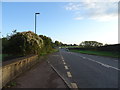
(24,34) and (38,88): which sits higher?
(24,34)

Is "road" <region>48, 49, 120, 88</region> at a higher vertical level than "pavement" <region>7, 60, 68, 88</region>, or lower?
lower

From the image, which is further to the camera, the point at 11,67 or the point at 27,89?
the point at 11,67

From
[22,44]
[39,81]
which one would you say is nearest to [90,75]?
[39,81]

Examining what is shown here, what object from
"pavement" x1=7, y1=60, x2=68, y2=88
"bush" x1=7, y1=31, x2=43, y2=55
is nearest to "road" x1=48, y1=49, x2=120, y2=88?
"pavement" x1=7, y1=60, x2=68, y2=88

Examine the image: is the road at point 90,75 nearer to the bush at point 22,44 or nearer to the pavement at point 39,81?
the pavement at point 39,81

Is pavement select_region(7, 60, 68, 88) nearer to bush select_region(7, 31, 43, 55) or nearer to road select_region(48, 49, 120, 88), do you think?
road select_region(48, 49, 120, 88)

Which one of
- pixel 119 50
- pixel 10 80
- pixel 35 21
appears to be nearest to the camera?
pixel 10 80

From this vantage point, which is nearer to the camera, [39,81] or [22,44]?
[39,81]

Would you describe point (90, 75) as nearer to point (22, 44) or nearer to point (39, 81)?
point (39, 81)

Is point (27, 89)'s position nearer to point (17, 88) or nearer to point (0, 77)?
point (17, 88)

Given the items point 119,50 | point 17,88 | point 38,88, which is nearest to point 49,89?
point 38,88

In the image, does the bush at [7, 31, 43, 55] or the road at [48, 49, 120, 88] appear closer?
the road at [48, 49, 120, 88]

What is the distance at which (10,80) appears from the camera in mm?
7723

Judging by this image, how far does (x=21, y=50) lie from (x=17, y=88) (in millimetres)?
14176
